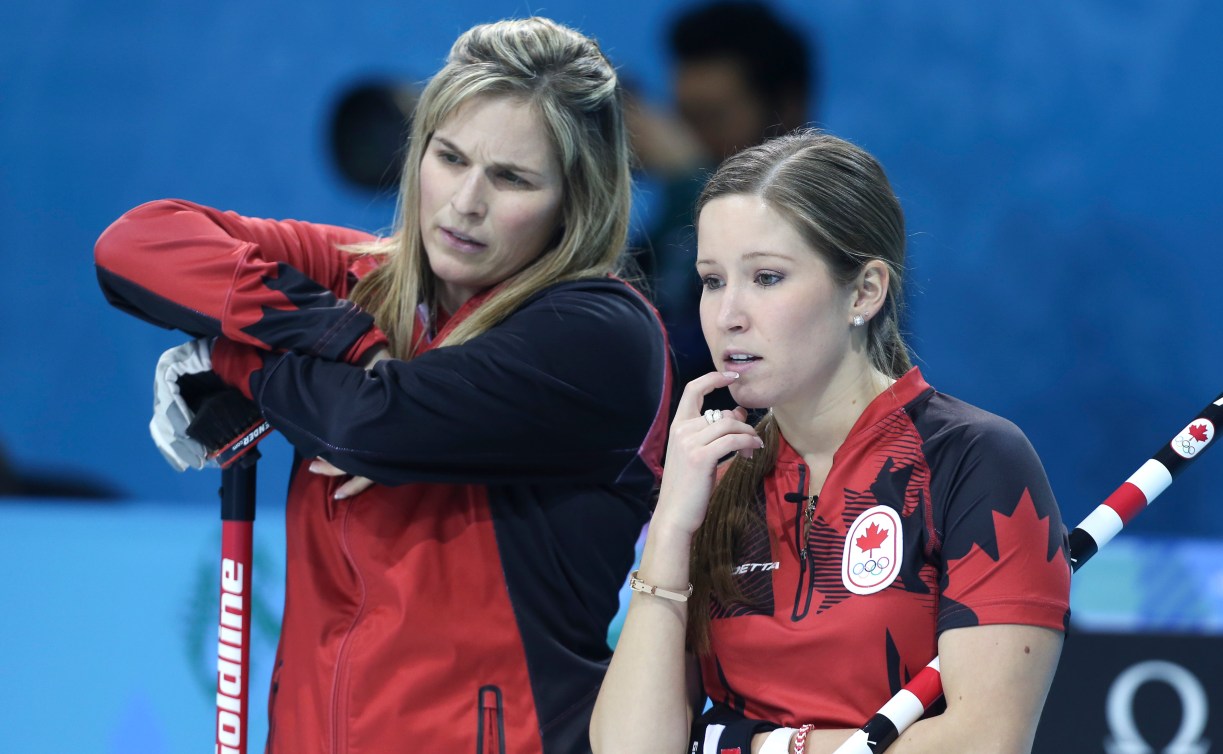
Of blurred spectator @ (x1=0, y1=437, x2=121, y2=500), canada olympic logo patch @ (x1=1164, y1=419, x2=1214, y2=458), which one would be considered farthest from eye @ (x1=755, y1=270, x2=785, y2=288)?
blurred spectator @ (x1=0, y1=437, x2=121, y2=500)

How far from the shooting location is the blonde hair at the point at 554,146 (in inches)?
68.6

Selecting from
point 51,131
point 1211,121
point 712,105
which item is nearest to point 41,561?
point 51,131

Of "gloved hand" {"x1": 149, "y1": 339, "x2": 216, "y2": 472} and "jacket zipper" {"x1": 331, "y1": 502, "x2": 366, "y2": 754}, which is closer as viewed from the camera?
"jacket zipper" {"x1": 331, "y1": 502, "x2": 366, "y2": 754}

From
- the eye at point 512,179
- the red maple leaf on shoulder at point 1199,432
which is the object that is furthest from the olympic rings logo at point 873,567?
the eye at point 512,179

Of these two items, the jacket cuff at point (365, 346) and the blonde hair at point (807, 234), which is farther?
the jacket cuff at point (365, 346)

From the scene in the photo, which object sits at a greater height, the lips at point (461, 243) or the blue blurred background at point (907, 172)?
the blue blurred background at point (907, 172)

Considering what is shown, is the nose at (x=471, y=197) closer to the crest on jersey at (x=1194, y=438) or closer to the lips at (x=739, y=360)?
the lips at (x=739, y=360)

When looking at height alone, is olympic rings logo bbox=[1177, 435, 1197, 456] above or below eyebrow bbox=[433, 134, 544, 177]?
below

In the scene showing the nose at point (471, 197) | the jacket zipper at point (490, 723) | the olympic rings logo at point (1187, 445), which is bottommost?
the jacket zipper at point (490, 723)

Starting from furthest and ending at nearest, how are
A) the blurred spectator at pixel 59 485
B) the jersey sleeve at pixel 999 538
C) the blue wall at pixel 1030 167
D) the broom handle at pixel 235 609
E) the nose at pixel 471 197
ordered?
the blurred spectator at pixel 59 485 < the blue wall at pixel 1030 167 < the broom handle at pixel 235 609 < the nose at pixel 471 197 < the jersey sleeve at pixel 999 538

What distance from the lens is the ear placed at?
5.05ft

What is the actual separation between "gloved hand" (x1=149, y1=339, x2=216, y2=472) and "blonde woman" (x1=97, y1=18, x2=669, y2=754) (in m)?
0.02

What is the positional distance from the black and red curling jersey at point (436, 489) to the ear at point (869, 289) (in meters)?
0.31

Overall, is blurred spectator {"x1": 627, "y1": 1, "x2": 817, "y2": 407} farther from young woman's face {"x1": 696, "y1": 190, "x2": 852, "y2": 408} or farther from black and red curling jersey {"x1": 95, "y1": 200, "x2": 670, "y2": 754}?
young woman's face {"x1": 696, "y1": 190, "x2": 852, "y2": 408}
